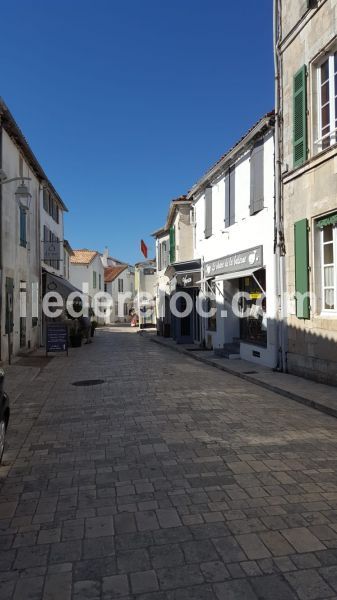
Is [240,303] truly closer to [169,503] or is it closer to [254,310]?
[254,310]

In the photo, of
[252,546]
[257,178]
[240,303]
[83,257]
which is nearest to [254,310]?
[240,303]

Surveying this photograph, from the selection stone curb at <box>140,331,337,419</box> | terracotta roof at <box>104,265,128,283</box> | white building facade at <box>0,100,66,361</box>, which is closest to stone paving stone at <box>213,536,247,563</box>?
stone curb at <box>140,331,337,419</box>

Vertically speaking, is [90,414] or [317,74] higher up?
[317,74]

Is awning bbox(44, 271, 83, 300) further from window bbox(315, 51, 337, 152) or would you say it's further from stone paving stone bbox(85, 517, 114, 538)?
stone paving stone bbox(85, 517, 114, 538)

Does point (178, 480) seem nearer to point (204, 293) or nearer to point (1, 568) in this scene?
point (1, 568)

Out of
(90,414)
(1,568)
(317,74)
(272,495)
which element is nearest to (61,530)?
(1,568)

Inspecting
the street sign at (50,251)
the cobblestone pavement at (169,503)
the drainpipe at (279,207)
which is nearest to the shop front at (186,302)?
the street sign at (50,251)

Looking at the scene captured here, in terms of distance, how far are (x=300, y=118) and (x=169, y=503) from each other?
8.94 metres

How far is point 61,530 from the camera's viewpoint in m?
3.72

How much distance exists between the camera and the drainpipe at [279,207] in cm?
1140

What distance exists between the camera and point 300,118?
409 inches

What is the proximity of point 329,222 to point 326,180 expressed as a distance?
836 mm

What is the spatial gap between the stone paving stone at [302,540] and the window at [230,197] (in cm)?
1190

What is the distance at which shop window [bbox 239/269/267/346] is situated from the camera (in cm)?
1311
